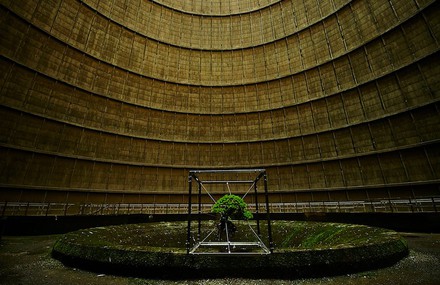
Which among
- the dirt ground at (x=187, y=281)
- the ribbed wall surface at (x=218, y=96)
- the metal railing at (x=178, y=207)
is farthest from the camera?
the ribbed wall surface at (x=218, y=96)

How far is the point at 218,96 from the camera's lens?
20.8m

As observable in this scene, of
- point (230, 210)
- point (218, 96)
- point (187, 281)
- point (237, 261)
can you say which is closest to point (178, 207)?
point (218, 96)

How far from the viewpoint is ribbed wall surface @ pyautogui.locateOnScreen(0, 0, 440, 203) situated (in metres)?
12.7

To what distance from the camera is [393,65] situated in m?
13.8

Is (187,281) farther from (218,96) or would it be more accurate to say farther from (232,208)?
(218,96)

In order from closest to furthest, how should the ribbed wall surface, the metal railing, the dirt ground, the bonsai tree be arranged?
the dirt ground < the bonsai tree < the metal railing < the ribbed wall surface

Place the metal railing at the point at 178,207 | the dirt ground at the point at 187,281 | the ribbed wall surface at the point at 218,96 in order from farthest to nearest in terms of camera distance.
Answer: the ribbed wall surface at the point at 218,96 < the metal railing at the point at 178,207 < the dirt ground at the point at 187,281

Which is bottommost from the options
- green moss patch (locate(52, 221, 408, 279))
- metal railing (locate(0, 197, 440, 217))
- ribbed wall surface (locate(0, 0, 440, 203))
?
green moss patch (locate(52, 221, 408, 279))

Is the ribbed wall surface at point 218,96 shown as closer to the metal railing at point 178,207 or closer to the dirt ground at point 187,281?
the metal railing at point 178,207

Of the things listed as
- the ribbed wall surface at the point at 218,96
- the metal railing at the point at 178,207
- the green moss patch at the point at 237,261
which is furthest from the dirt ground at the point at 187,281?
the ribbed wall surface at the point at 218,96

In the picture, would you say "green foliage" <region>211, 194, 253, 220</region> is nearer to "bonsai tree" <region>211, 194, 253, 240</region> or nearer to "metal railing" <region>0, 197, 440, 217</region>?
"bonsai tree" <region>211, 194, 253, 240</region>

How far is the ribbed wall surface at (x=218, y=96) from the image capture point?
12672 mm

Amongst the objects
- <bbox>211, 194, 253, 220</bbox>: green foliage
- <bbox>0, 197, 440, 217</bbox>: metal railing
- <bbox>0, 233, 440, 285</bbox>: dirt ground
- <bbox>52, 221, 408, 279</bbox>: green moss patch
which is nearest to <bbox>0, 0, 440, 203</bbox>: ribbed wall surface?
<bbox>0, 197, 440, 217</bbox>: metal railing

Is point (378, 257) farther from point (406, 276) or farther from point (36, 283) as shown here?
point (36, 283)
